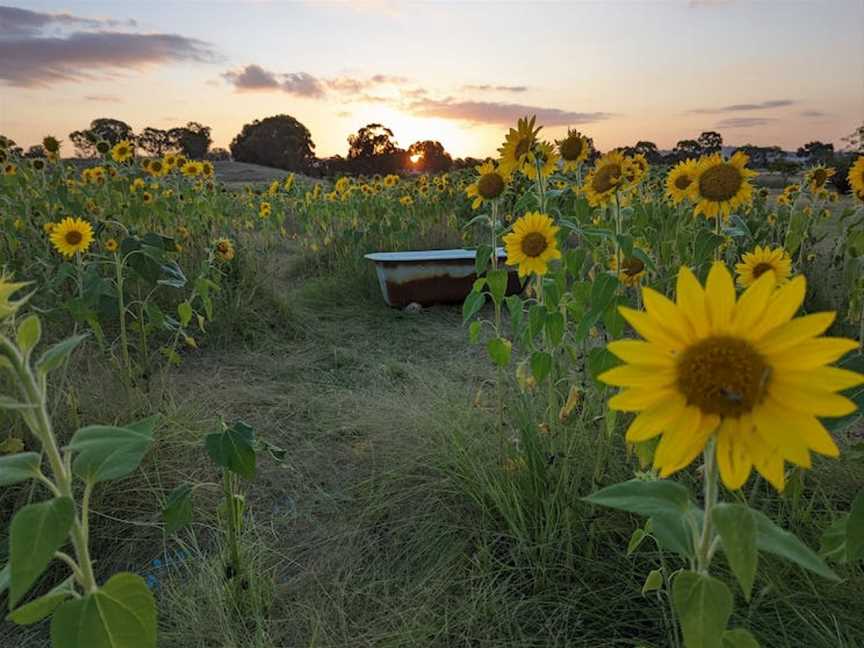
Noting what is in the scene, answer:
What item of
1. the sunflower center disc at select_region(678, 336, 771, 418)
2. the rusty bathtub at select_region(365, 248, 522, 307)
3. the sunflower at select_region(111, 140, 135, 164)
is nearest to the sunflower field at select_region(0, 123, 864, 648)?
the sunflower center disc at select_region(678, 336, 771, 418)

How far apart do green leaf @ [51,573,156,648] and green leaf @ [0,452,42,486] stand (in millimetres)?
176

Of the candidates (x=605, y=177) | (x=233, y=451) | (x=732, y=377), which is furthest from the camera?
(x=605, y=177)

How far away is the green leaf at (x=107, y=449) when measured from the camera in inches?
34.2

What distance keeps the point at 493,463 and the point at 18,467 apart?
1.25m

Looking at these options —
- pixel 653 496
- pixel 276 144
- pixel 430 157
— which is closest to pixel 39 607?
pixel 653 496

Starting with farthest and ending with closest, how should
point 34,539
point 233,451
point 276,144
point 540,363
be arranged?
point 276,144 → point 540,363 → point 233,451 → point 34,539

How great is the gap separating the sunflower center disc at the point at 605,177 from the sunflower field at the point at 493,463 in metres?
0.01

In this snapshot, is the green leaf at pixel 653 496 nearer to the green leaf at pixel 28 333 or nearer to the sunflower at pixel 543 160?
the green leaf at pixel 28 333

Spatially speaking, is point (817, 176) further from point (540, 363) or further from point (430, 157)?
point (430, 157)

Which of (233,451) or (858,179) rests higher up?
(858,179)

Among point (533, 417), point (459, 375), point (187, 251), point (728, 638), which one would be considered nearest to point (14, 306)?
point (728, 638)

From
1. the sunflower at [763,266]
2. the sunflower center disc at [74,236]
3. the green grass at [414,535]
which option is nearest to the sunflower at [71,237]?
the sunflower center disc at [74,236]

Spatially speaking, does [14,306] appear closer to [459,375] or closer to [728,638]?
[728,638]

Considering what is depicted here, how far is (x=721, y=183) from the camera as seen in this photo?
5.86 feet
